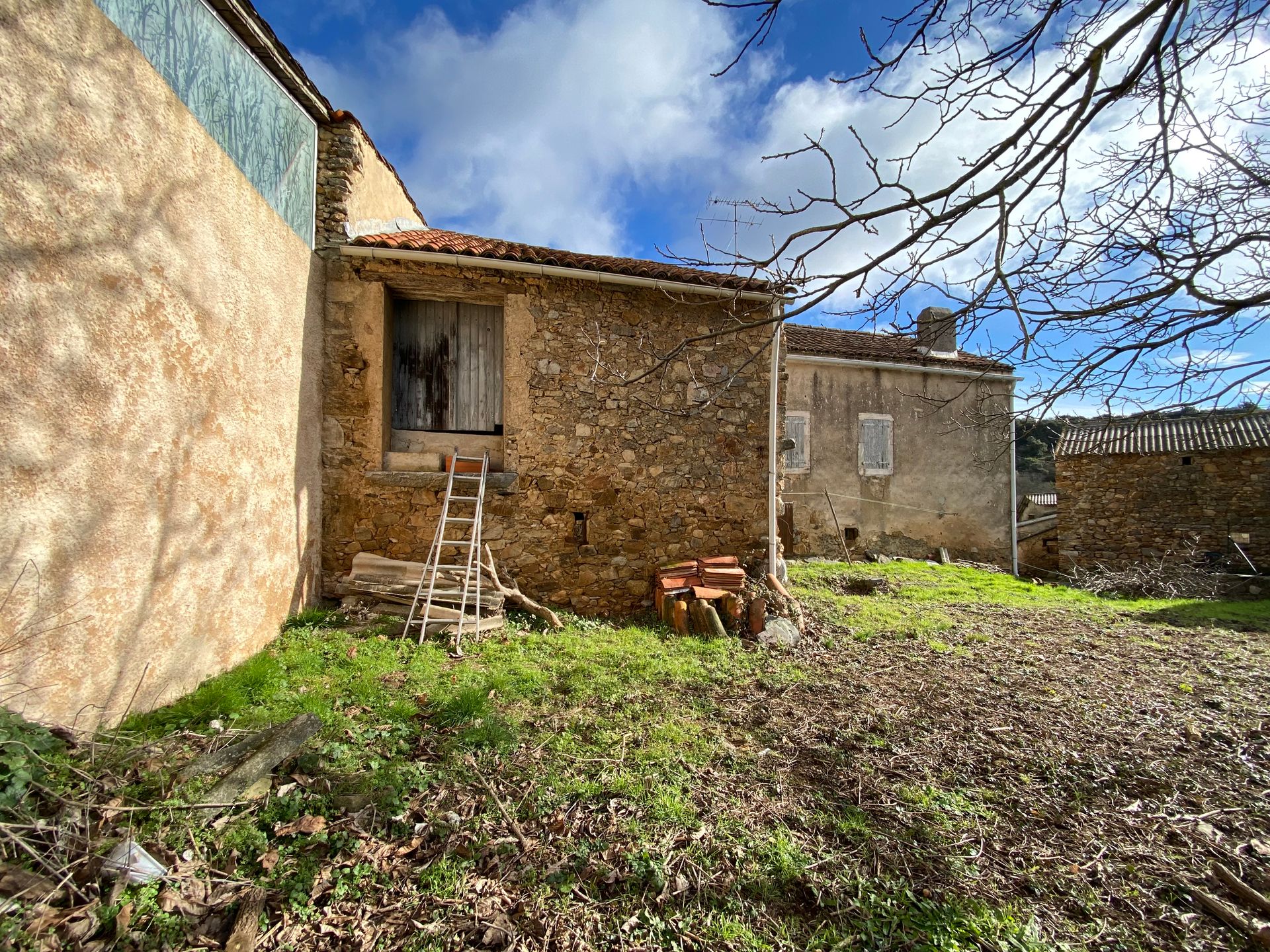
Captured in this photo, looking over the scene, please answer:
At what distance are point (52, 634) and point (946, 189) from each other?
186 inches

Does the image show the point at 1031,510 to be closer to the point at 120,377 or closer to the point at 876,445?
the point at 876,445

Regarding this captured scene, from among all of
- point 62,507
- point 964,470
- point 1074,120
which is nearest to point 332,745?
point 62,507

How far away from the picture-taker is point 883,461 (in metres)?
11.6

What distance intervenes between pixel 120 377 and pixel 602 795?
137 inches

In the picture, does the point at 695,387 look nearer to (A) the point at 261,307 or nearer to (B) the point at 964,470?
(A) the point at 261,307

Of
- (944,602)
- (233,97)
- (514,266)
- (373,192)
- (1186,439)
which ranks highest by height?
(373,192)

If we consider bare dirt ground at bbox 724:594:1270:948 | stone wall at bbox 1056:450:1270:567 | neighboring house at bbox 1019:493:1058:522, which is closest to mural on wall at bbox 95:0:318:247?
bare dirt ground at bbox 724:594:1270:948

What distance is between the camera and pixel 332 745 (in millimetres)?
2885

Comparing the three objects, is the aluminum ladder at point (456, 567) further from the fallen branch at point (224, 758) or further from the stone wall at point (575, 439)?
the fallen branch at point (224, 758)

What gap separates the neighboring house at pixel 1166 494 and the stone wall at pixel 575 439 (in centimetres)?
986

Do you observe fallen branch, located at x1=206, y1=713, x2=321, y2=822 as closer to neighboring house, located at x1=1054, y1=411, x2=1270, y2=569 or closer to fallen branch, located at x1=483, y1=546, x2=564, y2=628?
fallen branch, located at x1=483, y1=546, x2=564, y2=628

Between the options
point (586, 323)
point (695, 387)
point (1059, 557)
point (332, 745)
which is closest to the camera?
point (332, 745)

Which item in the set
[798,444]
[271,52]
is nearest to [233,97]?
[271,52]

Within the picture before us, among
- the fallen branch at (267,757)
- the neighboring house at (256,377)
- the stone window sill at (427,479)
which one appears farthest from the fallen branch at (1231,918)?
the stone window sill at (427,479)
